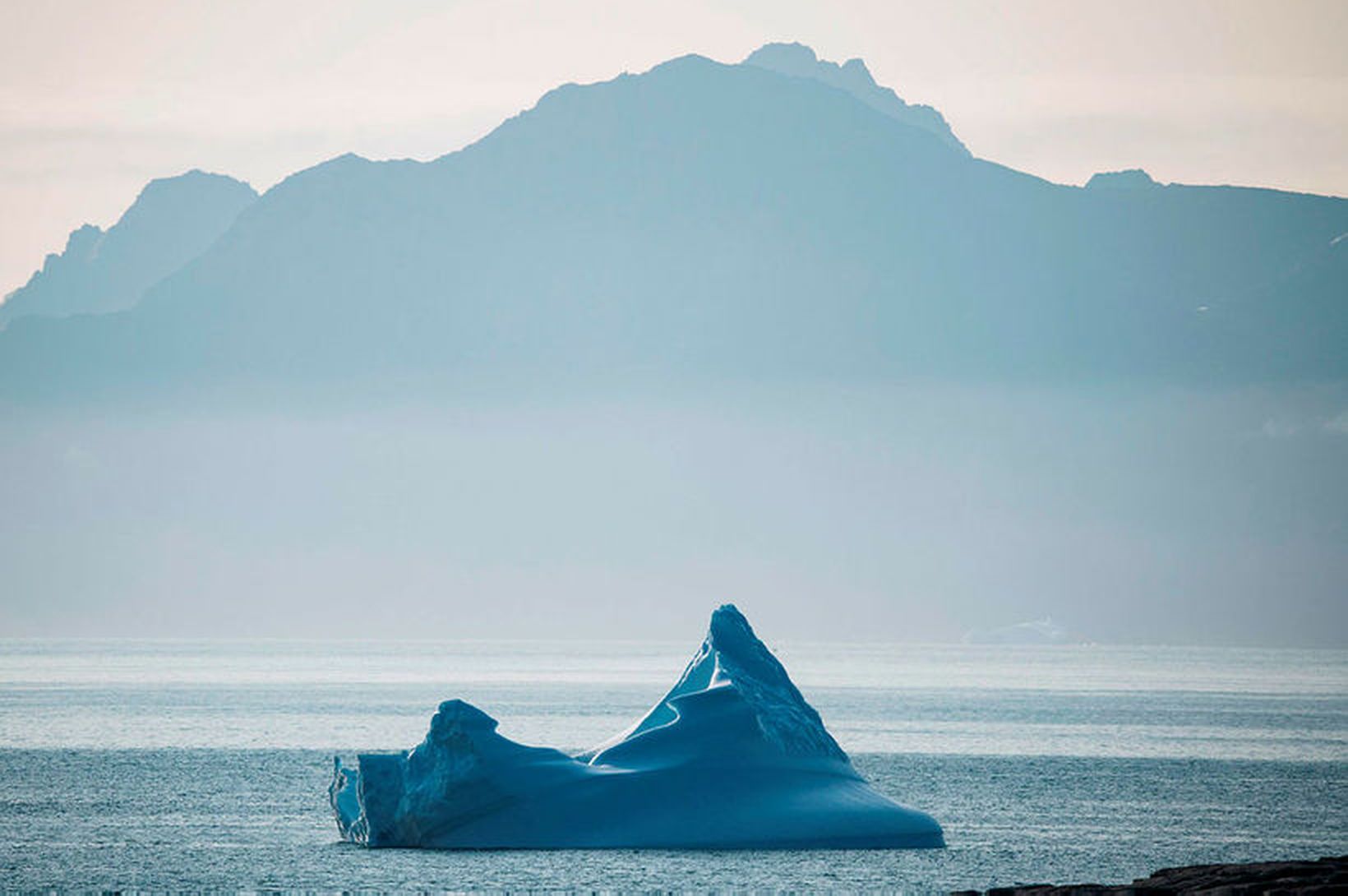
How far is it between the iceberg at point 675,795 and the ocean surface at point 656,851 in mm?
570

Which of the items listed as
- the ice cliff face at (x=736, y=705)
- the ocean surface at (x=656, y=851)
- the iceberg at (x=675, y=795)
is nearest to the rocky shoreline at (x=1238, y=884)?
the ocean surface at (x=656, y=851)

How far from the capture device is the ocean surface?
148 ft

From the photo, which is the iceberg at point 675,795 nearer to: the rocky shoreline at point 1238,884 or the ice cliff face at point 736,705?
the ice cliff face at point 736,705

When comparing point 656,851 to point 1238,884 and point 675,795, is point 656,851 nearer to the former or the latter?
point 675,795

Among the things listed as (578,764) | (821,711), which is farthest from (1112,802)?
(821,711)

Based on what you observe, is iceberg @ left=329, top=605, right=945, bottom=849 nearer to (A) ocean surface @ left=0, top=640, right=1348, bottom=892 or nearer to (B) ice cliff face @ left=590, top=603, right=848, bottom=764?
(B) ice cliff face @ left=590, top=603, right=848, bottom=764

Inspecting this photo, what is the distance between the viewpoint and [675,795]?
45.8m

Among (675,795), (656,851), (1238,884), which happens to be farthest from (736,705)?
(1238,884)

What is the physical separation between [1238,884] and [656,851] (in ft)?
50.4

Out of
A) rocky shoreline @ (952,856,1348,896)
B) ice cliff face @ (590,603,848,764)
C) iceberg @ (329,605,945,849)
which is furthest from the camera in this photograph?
ice cliff face @ (590,603,848,764)

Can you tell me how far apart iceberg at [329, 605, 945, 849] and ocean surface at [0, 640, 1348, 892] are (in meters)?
0.57

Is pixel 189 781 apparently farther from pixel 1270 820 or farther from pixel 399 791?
pixel 1270 820

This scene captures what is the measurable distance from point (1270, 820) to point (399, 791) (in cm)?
2792

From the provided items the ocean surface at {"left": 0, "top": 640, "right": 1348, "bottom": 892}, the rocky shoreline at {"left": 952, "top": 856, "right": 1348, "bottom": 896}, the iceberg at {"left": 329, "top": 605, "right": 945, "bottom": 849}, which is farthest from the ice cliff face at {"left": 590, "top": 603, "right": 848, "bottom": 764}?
the rocky shoreline at {"left": 952, "top": 856, "right": 1348, "bottom": 896}
